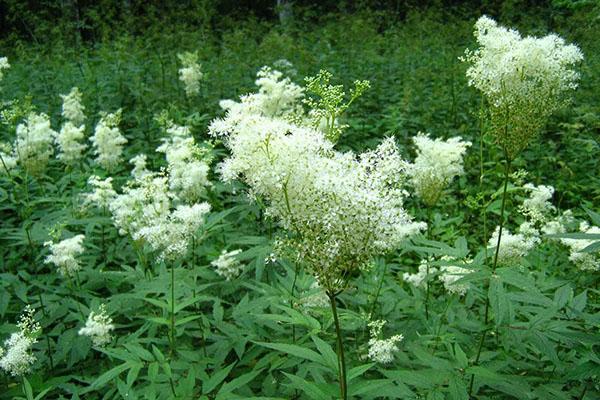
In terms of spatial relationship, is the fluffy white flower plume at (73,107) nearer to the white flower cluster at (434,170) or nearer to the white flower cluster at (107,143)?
the white flower cluster at (107,143)

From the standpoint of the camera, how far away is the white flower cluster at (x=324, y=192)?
2.14 meters

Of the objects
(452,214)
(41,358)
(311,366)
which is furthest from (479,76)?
(452,214)

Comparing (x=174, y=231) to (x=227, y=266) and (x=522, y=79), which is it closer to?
(x=227, y=266)

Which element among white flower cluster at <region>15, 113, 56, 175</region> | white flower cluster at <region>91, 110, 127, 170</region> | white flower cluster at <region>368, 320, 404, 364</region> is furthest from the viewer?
white flower cluster at <region>91, 110, 127, 170</region>

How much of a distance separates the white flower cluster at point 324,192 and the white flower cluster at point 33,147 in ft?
14.8

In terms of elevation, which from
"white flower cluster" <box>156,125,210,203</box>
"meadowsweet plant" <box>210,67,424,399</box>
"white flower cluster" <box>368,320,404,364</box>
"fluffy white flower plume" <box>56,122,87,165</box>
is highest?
"meadowsweet plant" <box>210,67,424,399</box>

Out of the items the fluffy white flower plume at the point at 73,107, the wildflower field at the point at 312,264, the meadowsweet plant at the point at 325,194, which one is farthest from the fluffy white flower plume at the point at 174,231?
the fluffy white flower plume at the point at 73,107

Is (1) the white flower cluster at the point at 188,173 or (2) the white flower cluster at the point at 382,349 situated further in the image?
(1) the white flower cluster at the point at 188,173

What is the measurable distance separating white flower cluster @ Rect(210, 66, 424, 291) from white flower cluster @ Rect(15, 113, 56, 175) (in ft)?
14.8

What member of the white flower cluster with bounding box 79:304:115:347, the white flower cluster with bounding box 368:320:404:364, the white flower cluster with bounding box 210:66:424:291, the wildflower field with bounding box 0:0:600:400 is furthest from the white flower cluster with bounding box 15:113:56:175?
the white flower cluster with bounding box 368:320:404:364

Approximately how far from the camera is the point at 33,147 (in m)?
6.10

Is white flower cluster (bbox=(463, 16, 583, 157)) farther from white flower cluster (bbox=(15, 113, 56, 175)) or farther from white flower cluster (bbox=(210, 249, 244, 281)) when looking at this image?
white flower cluster (bbox=(15, 113, 56, 175))

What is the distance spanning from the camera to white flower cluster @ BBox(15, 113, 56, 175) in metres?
6.05

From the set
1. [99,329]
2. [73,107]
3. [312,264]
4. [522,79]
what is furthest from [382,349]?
[73,107]
